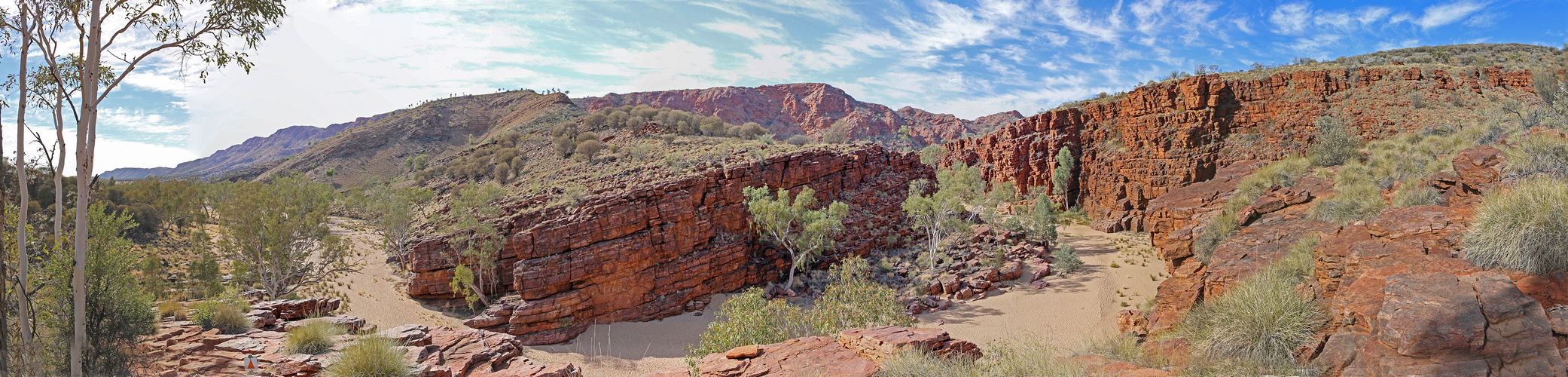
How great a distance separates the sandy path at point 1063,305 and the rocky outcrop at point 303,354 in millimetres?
11622

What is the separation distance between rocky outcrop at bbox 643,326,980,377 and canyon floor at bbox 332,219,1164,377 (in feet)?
29.5

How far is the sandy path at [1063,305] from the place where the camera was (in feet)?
53.1

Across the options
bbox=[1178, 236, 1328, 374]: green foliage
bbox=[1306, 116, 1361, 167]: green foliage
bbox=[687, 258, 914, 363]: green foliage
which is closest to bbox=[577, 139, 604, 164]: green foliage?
bbox=[687, 258, 914, 363]: green foliage

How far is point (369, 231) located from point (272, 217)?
14.9 meters

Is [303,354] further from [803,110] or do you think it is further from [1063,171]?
[803,110]

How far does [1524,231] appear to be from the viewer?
4812mm

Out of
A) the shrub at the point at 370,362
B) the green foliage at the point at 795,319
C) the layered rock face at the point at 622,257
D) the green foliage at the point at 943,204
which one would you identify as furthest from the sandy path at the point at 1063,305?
the shrub at the point at 370,362

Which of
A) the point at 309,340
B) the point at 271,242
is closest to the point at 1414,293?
the point at 309,340

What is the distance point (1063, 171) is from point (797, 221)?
77.9 feet

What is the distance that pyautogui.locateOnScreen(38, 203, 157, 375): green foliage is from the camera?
639 centimetres

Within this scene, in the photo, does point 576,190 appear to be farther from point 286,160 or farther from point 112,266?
point 286,160

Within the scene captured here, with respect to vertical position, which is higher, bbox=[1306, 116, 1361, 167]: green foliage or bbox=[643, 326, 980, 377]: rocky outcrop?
bbox=[1306, 116, 1361, 167]: green foliage

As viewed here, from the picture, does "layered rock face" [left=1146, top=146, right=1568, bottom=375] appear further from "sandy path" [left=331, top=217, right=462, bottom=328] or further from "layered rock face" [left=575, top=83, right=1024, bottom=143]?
"layered rock face" [left=575, top=83, right=1024, bottom=143]

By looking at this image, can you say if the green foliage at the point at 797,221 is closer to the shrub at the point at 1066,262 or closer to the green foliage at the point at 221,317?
the shrub at the point at 1066,262
